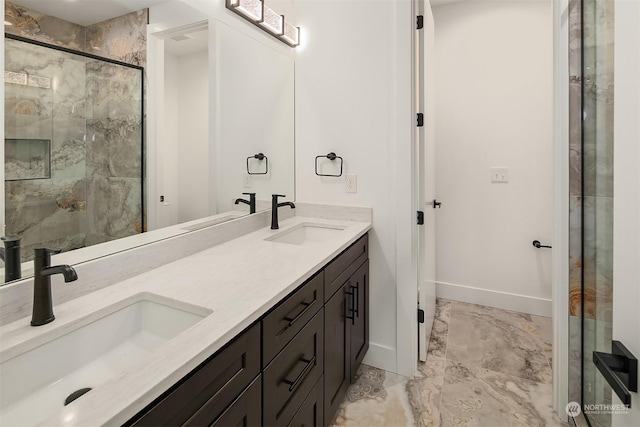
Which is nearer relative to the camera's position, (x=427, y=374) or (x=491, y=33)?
(x=427, y=374)

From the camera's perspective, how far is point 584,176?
4.63 feet

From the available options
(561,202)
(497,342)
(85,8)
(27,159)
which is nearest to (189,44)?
(85,8)

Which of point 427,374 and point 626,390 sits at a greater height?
point 626,390

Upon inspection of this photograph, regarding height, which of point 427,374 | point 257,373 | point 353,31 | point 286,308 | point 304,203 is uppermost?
point 353,31

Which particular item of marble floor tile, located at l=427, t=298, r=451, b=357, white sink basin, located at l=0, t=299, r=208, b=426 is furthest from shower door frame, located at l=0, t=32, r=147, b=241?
marble floor tile, located at l=427, t=298, r=451, b=357

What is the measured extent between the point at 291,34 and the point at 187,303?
1.80 meters

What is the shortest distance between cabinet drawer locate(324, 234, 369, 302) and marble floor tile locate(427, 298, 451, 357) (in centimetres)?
87

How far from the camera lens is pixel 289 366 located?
3.63 ft

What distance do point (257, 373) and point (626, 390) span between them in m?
0.77

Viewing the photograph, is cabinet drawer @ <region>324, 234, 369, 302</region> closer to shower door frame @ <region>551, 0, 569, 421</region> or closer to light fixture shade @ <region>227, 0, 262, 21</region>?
shower door frame @ <region>551, 0, 569, 421</region>

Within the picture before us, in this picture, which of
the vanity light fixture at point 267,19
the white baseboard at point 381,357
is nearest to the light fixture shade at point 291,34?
the vanity light fixture at point 267,19

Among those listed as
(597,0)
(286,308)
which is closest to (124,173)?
(286,308)

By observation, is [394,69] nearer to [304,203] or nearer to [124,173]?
[304,203]

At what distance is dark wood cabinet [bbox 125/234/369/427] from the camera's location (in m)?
0.71
